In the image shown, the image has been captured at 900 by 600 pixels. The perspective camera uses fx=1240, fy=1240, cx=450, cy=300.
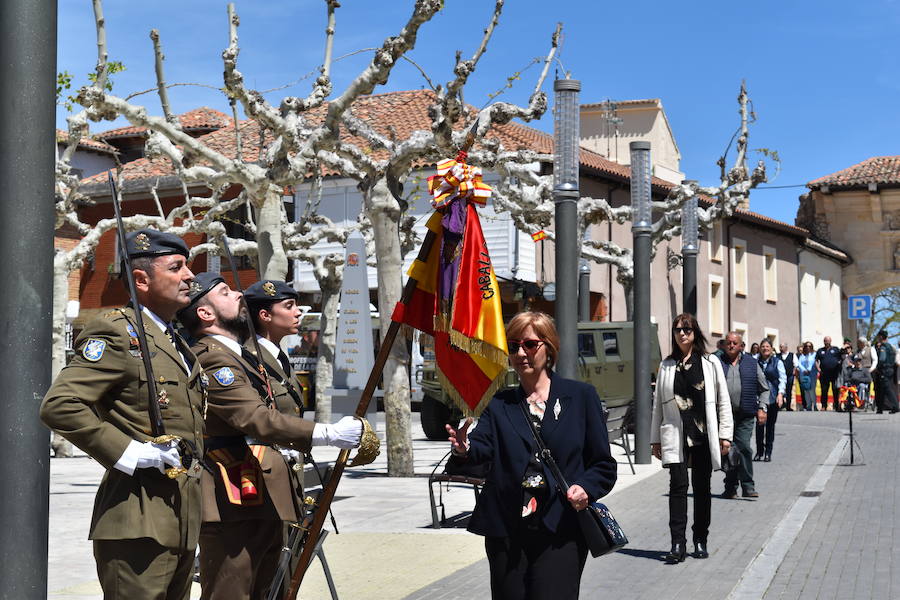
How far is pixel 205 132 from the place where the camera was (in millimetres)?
48500

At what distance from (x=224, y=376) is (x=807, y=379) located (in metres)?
32.0

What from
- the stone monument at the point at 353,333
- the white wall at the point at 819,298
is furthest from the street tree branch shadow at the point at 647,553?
the white wall at the point at 819,298

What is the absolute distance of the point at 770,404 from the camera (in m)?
17.9

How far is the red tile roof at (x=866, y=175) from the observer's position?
53406 millimetres

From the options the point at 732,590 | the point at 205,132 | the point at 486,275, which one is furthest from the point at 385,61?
the point at 205,132

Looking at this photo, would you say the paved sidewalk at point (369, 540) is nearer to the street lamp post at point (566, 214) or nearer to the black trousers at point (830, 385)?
the street lamp post at point (566, 214)

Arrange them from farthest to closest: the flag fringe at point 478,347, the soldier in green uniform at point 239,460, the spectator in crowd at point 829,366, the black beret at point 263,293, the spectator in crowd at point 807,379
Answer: the spectator in crowd at point 807,379 → the spectator in crowd at point 829,366 → the black beret at point 263,293 → the flag fringe at point 478,347 → the soldier in green uniform at point 239,460

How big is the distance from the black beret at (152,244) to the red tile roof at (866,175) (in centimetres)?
5263

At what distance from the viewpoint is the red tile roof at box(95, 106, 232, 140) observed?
48.9 meters

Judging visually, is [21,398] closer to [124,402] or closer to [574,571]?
[124,402]

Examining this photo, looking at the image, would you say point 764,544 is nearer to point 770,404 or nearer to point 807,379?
point 770,404

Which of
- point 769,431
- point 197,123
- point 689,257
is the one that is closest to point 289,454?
point 769,431

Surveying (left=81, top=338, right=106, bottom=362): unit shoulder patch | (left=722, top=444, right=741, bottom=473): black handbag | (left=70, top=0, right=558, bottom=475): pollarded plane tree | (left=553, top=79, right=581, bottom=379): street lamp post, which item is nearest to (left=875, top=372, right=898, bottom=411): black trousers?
(left=70, top=0, right=558, bottom=475): pollarded plane tree

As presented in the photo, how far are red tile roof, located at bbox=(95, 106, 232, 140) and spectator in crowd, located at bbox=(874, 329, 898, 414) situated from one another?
1052 inches
